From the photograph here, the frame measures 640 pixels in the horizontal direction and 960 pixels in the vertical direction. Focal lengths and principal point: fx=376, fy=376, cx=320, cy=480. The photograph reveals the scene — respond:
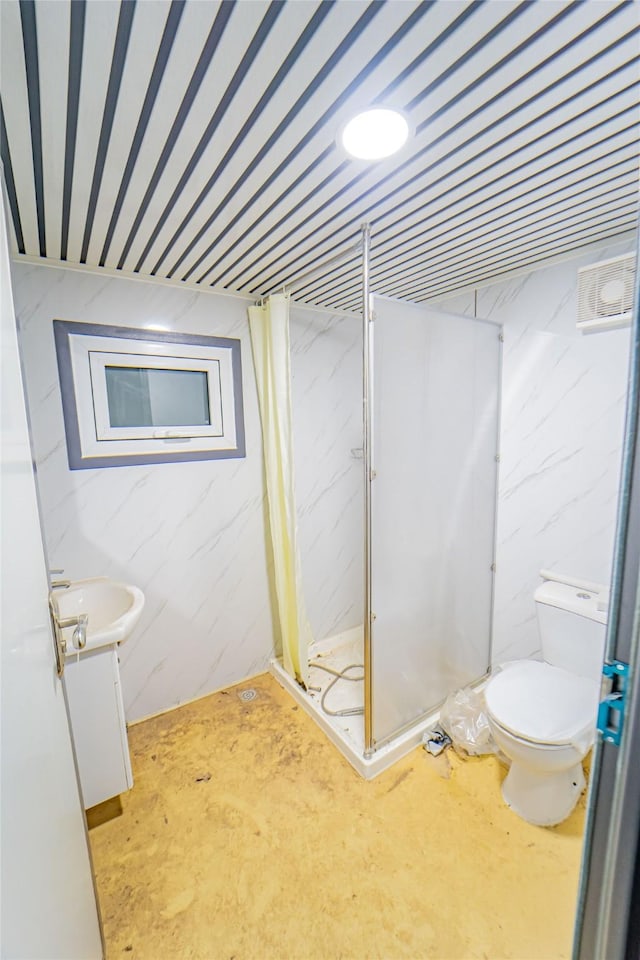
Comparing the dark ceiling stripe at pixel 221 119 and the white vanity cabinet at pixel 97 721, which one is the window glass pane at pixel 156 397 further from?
Result: the white vanity cabinet at pixel 97 721

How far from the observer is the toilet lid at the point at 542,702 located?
4.56ft

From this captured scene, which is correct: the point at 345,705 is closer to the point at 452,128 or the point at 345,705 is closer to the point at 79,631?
the point at 79,631

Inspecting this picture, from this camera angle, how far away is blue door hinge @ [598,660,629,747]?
490mm

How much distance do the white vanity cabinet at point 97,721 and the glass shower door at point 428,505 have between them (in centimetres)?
106

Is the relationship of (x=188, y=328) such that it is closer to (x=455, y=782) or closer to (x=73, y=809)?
(x=73, y=809)

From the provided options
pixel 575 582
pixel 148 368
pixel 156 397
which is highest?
pixel 148 368

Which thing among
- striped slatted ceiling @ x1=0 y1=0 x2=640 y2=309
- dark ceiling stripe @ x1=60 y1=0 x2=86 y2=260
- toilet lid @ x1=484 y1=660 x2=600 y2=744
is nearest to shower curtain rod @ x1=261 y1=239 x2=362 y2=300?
striped slatted ceiling @ x1=0 y1=0 x2=640 y2=309

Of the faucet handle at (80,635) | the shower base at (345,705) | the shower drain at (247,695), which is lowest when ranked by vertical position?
the shower drain at (247,695)

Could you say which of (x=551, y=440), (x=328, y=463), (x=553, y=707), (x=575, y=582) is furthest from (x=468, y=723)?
(x=328, y=463)

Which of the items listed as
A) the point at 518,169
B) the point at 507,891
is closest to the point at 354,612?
the point at 507,891

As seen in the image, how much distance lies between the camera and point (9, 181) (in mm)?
1119

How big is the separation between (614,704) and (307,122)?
4.41ft

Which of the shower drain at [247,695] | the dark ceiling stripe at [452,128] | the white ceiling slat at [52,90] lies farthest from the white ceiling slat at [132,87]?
the shower drain at [247,695]

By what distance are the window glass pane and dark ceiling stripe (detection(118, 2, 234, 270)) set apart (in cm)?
75
